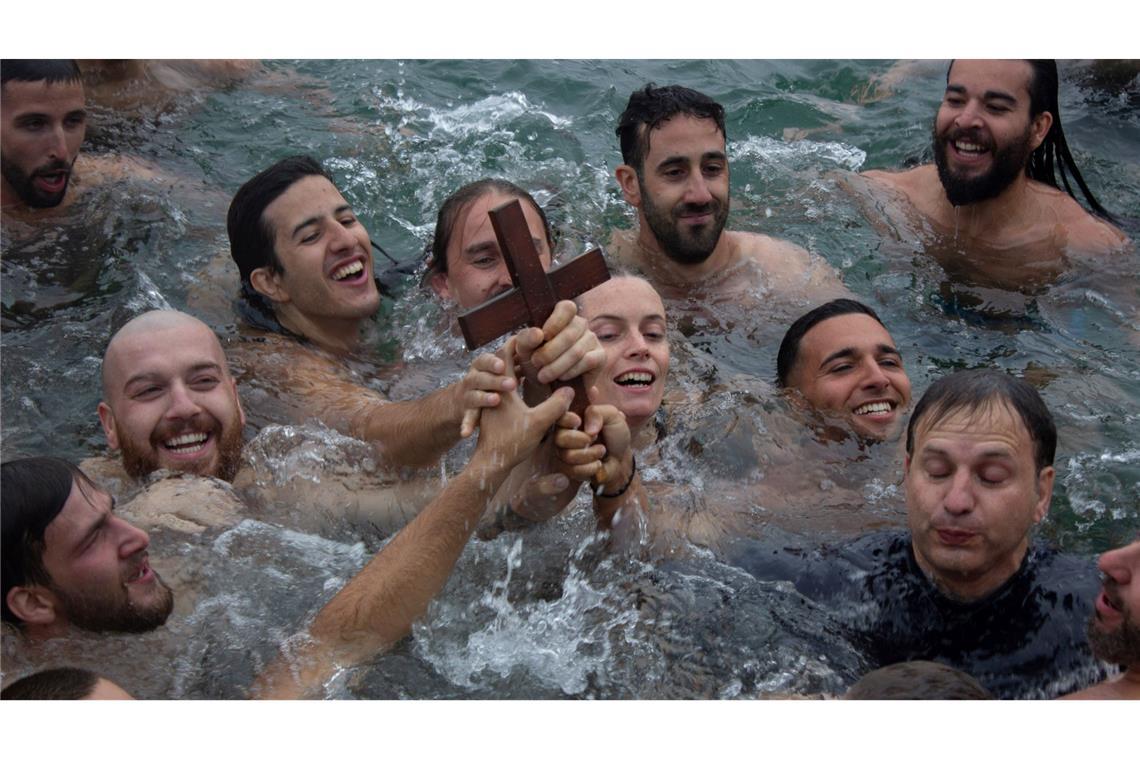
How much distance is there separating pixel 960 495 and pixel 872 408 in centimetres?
169

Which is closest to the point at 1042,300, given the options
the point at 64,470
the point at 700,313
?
the point at 700,313

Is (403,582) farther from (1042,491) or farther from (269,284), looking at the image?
(269,284)

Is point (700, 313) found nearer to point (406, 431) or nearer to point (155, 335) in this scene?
point (406, 431)

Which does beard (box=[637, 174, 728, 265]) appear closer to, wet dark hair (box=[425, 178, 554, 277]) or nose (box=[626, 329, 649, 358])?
wet dark hair (box=[425, 178, 554, 277])

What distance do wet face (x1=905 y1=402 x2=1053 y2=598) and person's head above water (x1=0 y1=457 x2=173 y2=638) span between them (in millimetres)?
2806

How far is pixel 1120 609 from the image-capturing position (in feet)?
14.6

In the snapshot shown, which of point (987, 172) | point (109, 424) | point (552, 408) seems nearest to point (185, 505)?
point (109, 424)

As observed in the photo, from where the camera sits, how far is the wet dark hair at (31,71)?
7699 millimetres

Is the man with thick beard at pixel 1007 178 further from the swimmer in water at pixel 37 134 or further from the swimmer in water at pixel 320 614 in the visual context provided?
the swimmer in water at pixel 37 134

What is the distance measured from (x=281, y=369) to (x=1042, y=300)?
427cm

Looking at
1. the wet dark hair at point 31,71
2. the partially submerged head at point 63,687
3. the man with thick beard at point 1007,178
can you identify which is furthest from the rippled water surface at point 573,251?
the wet dark hair at point 31,71

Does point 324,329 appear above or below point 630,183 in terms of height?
below

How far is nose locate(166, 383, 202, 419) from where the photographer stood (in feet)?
19.0

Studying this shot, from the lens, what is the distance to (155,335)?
5957mm
